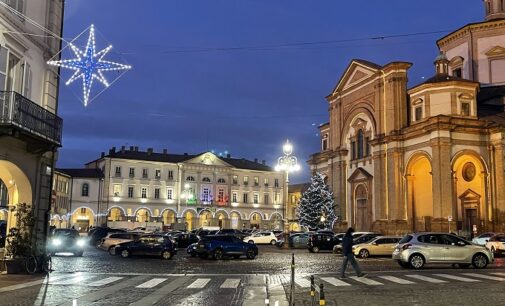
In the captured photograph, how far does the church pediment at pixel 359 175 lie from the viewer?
191 feet

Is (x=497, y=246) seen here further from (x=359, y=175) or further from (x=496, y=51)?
(x=496, y=51)

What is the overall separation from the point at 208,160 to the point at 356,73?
41.7m

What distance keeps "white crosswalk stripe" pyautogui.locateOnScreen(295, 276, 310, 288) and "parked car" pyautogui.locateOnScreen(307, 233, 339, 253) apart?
1991 cm

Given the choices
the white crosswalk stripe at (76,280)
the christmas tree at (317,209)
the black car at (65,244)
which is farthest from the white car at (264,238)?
the white crosswalk stripe at (76,280)

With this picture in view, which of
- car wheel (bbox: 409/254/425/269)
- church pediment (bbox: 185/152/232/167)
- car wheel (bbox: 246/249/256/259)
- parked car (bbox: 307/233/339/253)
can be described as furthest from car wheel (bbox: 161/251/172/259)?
church pediment (bbox: 185/152/232/167)

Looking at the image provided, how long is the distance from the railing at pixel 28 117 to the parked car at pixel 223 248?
1249 cm

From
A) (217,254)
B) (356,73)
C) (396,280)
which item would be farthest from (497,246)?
(356,73)

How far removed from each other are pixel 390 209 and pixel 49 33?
1595 inches

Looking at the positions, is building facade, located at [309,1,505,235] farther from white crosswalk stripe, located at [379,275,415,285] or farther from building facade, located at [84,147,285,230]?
building facade, located at [84,147,285,230]

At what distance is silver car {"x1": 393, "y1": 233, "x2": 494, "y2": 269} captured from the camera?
2258 cm

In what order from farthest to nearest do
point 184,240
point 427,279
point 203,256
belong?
point 184,240, point 203,256, point 427,279

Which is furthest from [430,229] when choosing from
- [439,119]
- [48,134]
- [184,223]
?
[184,223]

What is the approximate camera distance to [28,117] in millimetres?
17672

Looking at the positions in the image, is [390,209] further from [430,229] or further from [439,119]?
[439,119]
